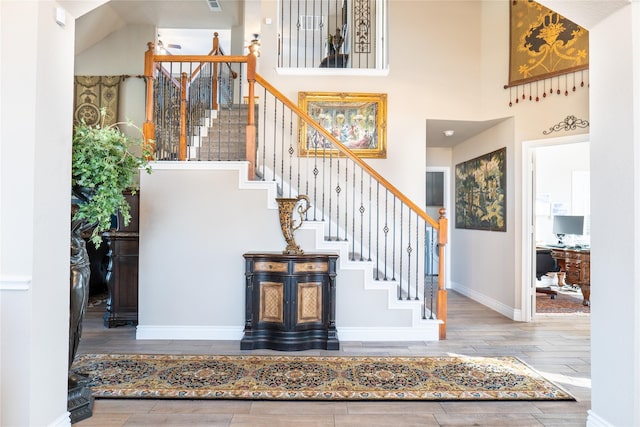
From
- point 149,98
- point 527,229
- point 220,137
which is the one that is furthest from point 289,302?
point 527,229

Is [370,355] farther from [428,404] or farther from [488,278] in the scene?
[488,278]

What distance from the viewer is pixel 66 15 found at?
6.82 feet

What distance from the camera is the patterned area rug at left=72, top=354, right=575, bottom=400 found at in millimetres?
2762

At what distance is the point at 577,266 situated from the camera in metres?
6.02

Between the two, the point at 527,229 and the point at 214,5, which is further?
the point at 214,5

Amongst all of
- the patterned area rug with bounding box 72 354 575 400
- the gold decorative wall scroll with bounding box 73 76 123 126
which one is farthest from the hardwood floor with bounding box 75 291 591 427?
the gold decorative wall scroll with bounding box 73 76 123 126

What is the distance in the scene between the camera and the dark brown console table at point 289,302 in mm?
3684

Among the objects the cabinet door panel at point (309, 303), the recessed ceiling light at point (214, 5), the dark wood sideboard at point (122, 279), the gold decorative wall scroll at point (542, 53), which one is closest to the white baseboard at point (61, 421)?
the cabinet door panel at point (309, 303)

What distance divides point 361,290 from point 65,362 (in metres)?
2.71

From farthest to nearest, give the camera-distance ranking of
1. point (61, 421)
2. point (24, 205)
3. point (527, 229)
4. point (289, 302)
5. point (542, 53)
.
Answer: point (527, 229) → point (542, 53) → point (289, 302) → point (61, 421) → point (24, 205)

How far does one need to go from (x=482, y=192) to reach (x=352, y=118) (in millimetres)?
2379

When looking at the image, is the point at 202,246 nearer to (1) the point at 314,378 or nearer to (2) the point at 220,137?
(1) the point at 314,378

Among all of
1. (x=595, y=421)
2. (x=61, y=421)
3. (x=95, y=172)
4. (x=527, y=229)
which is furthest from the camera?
(x=527, y=229)

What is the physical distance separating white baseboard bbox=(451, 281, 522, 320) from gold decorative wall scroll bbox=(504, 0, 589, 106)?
8.93 ft
